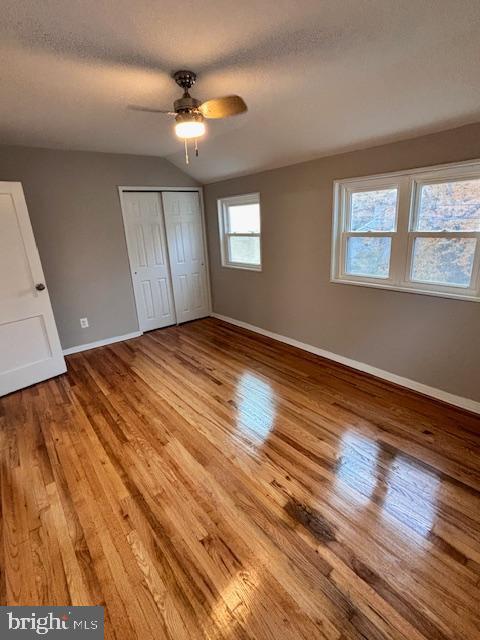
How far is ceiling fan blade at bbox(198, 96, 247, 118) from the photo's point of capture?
174 centimetres

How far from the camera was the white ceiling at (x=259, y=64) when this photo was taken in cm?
137

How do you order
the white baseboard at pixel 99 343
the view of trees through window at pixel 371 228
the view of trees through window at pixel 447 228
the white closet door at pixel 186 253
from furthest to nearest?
the white closet door at pixel 186 253
the white baseboard at pixel 99 343
the view of trees through window at pixel 371 228
the view of trees through window at pixel 447 228

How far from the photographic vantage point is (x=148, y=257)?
4.50 m

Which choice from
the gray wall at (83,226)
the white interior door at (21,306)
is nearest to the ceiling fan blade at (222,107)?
the white interior door at (21,306)

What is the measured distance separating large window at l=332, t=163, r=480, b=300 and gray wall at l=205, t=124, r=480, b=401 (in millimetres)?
98

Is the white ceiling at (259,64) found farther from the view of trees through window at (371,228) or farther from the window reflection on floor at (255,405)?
the window reflection on floor at (255,405)

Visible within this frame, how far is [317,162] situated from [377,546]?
10.7ft

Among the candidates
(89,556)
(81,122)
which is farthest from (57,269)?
(89,556)

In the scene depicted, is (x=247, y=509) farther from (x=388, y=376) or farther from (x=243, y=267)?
(x=243, y=267)

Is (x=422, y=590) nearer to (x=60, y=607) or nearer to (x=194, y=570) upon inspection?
(x=194, y=570)

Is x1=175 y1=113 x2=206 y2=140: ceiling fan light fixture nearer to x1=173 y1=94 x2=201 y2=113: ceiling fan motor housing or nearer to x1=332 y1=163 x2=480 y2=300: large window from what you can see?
x1=173 y1=94 x2=201 y2=113: ceiling fan motor housing

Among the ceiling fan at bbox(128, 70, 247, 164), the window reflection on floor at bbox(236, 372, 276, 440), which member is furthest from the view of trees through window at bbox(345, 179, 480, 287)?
the ceiling fan at bbox(128, 70, 247, 164)

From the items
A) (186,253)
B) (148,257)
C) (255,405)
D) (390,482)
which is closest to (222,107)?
(255,405)

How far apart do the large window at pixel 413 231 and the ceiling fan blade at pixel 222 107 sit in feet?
5.18
